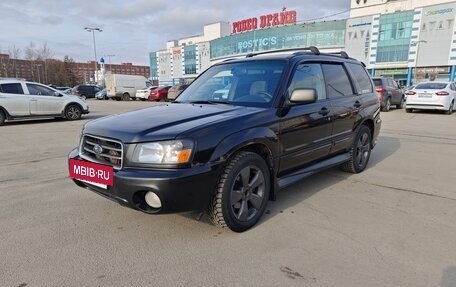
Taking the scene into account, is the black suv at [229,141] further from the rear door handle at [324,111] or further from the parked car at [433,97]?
the parked car at [433,97]

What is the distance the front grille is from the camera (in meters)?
2.94

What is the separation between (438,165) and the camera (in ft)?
19.4

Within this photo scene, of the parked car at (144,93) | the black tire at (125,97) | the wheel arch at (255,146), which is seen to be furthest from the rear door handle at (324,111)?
the black tire at (125,97)

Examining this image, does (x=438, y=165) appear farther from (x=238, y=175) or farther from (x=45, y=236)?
(x=45, y=236)

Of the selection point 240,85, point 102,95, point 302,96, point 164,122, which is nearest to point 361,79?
point 302,96

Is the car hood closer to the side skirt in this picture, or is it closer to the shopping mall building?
the side skirt

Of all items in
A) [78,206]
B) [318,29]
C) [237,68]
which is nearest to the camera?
[78,206]

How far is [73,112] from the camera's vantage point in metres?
13.3

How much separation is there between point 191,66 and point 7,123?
8854cm

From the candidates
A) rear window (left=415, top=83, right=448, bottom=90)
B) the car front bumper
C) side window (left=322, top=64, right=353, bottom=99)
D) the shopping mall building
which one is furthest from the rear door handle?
the shopping mall building

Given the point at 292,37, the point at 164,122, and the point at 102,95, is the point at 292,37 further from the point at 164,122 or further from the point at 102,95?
the point at 164,122

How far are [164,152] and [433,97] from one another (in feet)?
50.5

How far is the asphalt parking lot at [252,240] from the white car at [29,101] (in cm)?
808

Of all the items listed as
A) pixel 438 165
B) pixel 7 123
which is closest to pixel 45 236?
pixel 438 165
